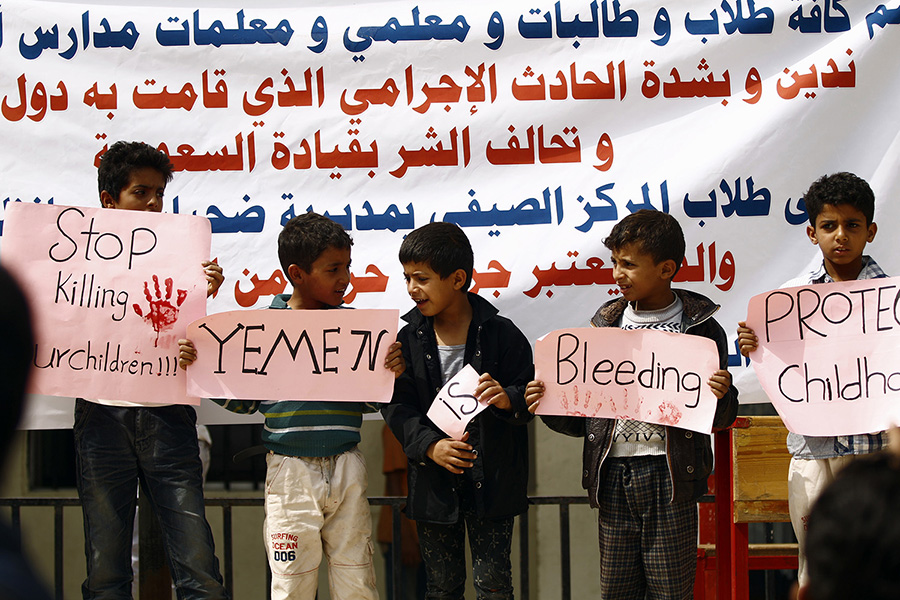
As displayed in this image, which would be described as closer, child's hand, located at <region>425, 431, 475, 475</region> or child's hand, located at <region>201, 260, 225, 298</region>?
child's hand, located at <region>425, 431, 475, 475</region>

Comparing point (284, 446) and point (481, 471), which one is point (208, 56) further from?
point (481, 471)

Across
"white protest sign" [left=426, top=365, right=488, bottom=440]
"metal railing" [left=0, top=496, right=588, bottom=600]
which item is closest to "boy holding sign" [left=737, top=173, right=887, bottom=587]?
"white protest sign" [left=426, top=365, right=488, bottom=440]

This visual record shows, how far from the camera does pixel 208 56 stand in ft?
14.5


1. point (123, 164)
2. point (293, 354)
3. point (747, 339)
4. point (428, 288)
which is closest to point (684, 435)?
point (747, 339)

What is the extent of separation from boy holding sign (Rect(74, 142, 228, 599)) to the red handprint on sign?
0.17 m

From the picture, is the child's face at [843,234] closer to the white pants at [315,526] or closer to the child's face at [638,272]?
the child's face at [638,272]

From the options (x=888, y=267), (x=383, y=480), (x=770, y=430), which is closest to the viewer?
(x=770, y=430)

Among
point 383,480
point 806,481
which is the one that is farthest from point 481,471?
point 383,480

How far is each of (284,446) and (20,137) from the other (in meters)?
2.07

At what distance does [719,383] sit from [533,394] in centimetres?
64

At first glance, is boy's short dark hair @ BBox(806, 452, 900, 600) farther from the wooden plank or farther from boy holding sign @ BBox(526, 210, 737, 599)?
the wooden plank

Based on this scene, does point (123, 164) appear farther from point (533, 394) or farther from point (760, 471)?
point (760, 471)

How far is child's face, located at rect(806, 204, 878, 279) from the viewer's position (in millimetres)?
3461

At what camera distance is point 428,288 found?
349cm
